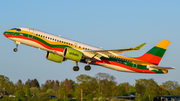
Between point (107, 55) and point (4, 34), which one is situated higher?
point (4, 34)

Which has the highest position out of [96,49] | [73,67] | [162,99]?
[96,49]

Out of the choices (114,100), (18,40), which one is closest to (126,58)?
(18,40)

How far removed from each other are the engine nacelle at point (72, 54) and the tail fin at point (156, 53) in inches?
485

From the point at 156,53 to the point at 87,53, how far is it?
13535 mm

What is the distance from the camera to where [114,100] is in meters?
75.4

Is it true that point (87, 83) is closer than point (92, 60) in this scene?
No

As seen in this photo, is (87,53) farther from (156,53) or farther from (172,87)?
(172,87)

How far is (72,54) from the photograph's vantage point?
135 ft

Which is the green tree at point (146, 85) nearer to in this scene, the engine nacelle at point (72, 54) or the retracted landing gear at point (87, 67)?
the retracted landing gear at point (87, 67)

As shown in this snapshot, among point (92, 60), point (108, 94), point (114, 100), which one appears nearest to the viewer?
point (92, 60)

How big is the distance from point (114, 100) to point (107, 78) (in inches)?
1114

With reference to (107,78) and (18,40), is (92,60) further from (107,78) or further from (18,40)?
(107,78)

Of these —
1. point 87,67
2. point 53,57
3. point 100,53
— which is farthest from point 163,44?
point 53,57

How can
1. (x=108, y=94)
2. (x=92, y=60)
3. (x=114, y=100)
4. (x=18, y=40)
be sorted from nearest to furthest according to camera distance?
(x=18, y=40) → (x=92, y=60) → (x=114, y=100) → (x=108, y=94)
